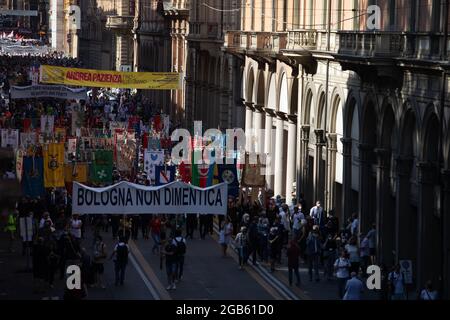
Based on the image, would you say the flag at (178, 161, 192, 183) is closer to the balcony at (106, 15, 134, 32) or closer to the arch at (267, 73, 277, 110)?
the arch at (267, 73, 277, 110)

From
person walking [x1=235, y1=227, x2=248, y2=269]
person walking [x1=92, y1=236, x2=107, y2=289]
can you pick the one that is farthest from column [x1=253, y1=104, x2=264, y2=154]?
person walking [x1=92, y1=236, x2=107, y2=289]

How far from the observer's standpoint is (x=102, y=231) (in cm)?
4256

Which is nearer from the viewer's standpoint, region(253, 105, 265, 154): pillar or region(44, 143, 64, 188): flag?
region(44, 143, 64, 188): flag

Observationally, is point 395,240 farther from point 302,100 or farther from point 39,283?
point 302,100

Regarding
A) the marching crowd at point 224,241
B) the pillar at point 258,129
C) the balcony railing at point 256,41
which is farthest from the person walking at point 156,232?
the pillar at point 258,129

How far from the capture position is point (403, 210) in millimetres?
36000

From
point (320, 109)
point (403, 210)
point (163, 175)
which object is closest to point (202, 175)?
point (163, 175)

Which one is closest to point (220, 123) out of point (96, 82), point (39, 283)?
point (96, 82)

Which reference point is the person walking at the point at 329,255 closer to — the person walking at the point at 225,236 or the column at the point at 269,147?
the person walking at the point at 225,236

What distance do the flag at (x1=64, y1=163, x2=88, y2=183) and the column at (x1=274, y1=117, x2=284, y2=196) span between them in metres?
10.7

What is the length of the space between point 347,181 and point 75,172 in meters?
7.45

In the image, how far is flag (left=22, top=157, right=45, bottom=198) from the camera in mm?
40375

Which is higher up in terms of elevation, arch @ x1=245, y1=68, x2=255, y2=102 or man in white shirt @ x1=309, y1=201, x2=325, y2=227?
arch @ x1=245, y1=68, x2=255, y2=102
